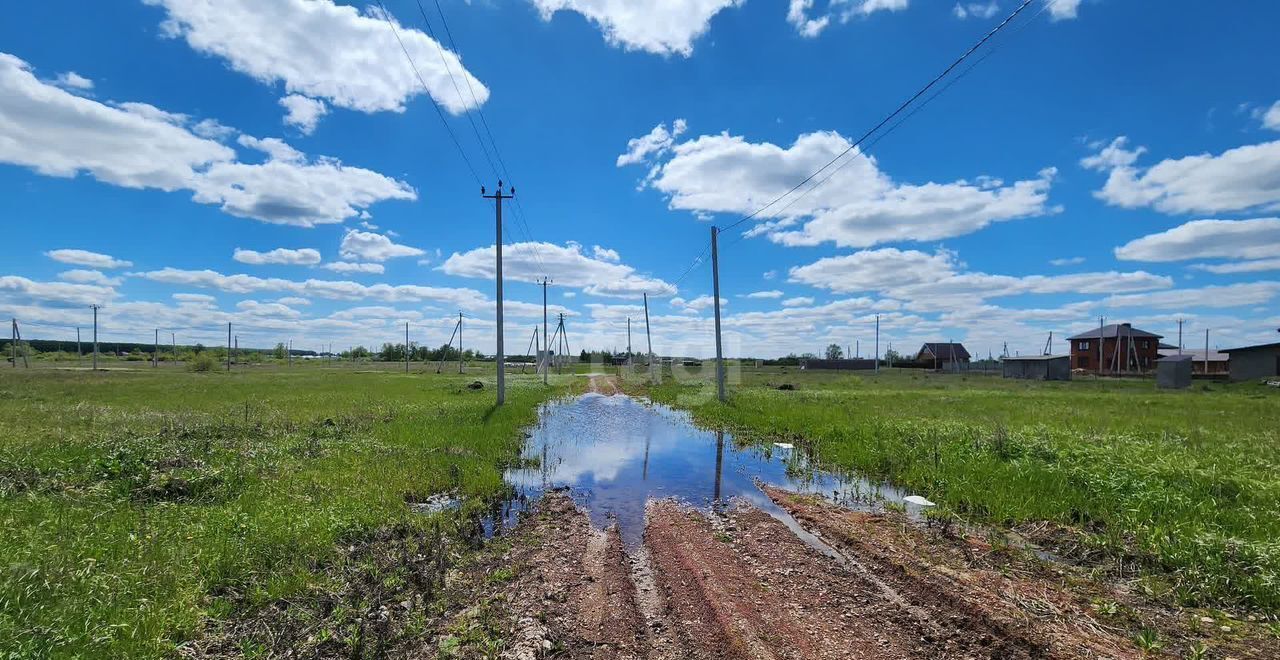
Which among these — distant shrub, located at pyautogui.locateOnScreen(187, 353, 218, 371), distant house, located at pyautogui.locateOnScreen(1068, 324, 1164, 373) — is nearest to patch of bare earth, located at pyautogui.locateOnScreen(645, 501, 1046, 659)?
distant shrub, located at pyautogui.locateOnScreen(187, 353, 218, 371)

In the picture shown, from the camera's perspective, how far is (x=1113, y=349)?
61156 millimetres

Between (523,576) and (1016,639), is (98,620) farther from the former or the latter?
(1016,639)

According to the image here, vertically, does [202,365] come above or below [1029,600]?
above

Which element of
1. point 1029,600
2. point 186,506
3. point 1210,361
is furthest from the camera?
point 1210,361

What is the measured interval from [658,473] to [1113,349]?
242ft

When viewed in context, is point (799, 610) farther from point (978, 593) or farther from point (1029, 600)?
point (1029, 600)

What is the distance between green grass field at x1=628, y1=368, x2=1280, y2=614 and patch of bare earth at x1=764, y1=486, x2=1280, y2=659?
639mm

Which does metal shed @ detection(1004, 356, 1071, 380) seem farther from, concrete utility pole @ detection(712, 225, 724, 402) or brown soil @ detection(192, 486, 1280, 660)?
brown soil @ detection(192, 486, 1280, 660)

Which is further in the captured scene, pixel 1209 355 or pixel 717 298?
pixel 1209 355

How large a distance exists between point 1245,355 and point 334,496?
6387cm

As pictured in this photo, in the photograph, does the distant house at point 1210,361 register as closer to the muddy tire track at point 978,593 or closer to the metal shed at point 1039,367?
the metal shed at point 1039,367

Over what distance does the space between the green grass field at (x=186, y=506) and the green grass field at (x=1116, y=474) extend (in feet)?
25.7

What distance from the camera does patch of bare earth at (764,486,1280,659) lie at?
3.97m

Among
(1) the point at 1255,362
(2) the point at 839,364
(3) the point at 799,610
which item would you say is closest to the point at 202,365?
(3) the point at 799,610
